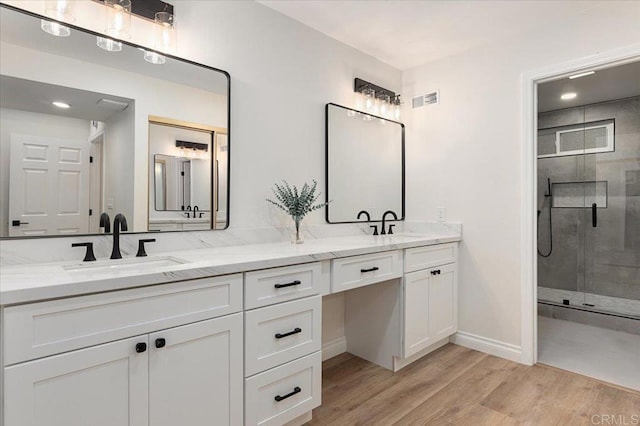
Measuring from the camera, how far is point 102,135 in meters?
1.66

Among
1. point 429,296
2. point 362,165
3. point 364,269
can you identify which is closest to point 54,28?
point 364,269

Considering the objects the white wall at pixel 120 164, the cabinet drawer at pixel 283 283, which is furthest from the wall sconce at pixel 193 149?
the cabinet drawer at pixel 283 283

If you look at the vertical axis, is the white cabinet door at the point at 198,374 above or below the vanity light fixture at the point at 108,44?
below

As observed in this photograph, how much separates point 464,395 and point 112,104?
8.23 feet

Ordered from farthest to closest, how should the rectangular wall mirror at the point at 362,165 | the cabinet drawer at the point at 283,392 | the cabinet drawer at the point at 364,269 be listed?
1. the rectangular wall mirror at the point at 362,165
2. the cabinet drawer at the point at 364,269
3. the cabinet drawer at the point at 283,392

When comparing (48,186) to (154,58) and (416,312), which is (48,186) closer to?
(154,58)

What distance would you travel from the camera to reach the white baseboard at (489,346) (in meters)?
2.61

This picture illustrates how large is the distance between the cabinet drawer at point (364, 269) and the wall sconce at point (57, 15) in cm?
165

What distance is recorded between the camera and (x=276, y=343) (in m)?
1.63

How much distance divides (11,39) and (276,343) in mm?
1700

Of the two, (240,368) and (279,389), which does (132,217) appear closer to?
(240,368)

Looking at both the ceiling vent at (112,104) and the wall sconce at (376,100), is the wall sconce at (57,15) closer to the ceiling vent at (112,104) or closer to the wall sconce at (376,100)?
the ceiling vent at (112,104)

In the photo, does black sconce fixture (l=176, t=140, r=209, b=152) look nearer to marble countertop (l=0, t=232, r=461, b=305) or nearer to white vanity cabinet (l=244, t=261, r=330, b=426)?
marble countertop (l=0, t=232, r=461, b=305)

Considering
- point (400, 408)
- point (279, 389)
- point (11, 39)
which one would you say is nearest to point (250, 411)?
point (279, 389)
